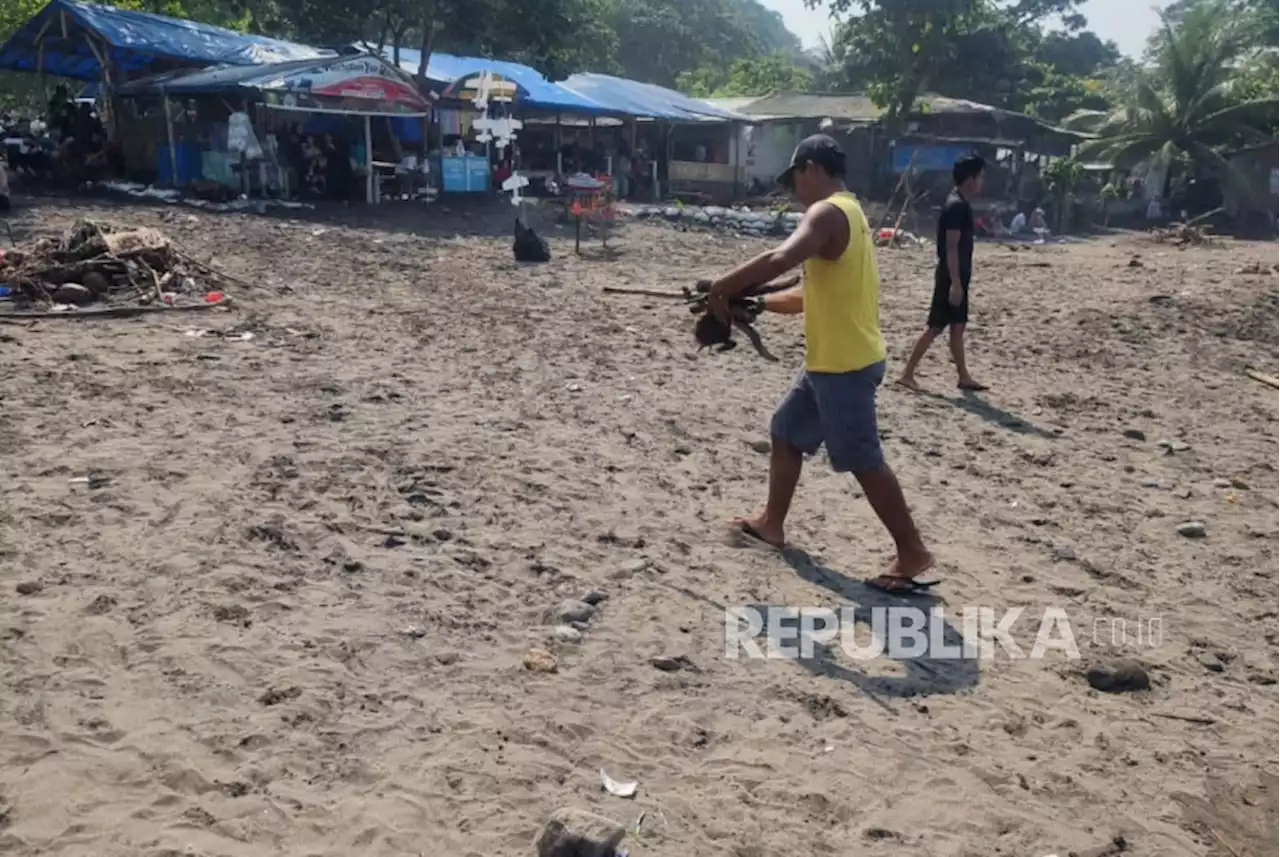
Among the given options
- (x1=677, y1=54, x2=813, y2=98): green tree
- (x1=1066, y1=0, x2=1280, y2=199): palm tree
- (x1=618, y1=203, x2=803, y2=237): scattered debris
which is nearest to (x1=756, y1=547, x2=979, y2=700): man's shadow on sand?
(x1=618, y1=203, x2=803, y2=237): scattered debris

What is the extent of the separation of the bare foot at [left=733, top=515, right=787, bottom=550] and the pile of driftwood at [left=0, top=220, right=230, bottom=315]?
246 inches

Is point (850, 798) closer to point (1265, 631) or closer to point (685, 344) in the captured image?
point (1265, 631)

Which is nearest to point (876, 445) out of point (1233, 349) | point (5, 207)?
point (1233, 349)

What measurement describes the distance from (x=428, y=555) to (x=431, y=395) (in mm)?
2620

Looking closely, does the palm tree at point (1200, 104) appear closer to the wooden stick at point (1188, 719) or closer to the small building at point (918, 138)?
the small building at point (918, 138)

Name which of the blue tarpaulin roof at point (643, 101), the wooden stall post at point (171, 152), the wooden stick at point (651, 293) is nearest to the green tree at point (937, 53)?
the blue tarpaulin roof at point (643, 101)

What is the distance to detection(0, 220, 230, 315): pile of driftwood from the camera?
8.93m

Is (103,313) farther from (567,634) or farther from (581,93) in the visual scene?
(581,93)

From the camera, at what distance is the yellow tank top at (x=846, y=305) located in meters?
3.94

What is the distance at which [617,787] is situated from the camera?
Result: 9.52 feet

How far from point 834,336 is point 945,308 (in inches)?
151

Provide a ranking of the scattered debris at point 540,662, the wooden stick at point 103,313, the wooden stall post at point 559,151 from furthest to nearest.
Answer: the wooden stall post at point 559,151
the wooden stick at point 103,313
the scattered debris at point 540,662

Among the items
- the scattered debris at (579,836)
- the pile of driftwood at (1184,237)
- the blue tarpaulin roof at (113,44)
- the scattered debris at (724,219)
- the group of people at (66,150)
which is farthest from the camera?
the pile of driftwood at (1184,237)

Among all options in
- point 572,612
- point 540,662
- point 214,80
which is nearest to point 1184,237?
point 214,80
